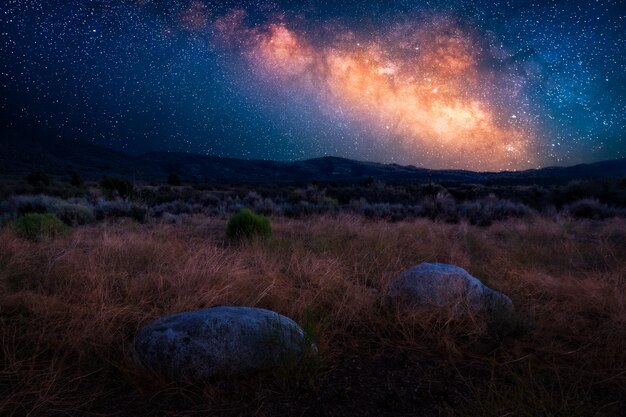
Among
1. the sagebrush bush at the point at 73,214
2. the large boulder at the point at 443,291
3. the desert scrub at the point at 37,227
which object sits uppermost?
the large boulder at the point at 443,291

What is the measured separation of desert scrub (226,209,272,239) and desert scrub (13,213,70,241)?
12.2ft

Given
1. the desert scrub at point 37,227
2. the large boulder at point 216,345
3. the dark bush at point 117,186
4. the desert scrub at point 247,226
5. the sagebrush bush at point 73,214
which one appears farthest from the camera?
the dark bush at point 117,186

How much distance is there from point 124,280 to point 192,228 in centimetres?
609

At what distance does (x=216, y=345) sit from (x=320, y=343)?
34.9 inches

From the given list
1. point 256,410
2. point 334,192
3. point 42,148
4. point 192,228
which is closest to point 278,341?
point 256,410

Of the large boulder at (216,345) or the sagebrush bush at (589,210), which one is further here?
the sagebrush bush at (589,210)

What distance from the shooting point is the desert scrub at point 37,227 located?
27.0 feet

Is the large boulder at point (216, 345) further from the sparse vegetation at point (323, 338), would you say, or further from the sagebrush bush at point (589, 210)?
the sagebrush bush at point (589, 210)

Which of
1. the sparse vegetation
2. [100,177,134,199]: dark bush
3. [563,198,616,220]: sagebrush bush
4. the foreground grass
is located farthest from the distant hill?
the foreground grass

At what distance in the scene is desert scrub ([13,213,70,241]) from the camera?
27.0ft

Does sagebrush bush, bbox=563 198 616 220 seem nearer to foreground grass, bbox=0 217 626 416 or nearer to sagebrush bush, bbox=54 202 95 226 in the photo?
foreground grass, bbox=0 217 626 416

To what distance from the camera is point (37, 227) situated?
8617 millimetres

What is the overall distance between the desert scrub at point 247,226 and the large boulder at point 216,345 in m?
5.62

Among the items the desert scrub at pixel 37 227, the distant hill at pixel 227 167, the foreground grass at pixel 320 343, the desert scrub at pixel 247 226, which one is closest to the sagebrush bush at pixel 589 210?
the foreground grass at pixel 320 343
